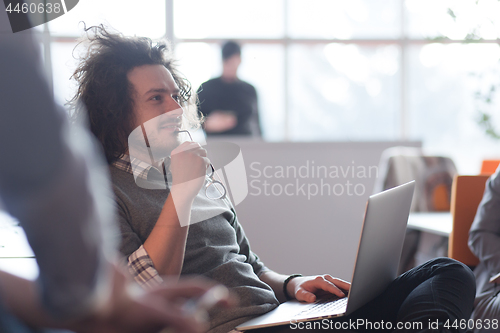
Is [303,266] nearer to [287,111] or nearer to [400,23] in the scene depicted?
[287,111]

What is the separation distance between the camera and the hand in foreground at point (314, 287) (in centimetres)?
106

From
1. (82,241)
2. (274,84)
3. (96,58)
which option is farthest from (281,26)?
(82,241)

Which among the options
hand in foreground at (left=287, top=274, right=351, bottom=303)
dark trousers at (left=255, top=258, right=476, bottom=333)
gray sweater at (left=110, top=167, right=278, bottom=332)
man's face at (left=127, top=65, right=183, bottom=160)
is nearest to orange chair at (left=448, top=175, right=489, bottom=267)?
dark trousers at (left=255, top=258, right=476, bottom=333)

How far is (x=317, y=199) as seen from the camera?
7.68 ft

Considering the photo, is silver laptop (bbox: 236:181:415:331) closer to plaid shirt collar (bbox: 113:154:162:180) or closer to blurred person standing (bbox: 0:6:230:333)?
plaid shirt collar (bbox: 113:154:162:180)

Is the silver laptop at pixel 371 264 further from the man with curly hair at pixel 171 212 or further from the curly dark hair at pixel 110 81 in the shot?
the curly dark hair at pixel 110 81

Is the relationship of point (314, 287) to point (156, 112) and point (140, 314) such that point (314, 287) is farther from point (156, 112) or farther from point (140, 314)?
point (140, 314)

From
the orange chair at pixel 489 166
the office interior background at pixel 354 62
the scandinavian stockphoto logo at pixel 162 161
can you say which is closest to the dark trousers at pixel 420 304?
the scandinavian stockphoto logo at pixel 162 161

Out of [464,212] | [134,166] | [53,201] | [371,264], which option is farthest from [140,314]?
[464,212]

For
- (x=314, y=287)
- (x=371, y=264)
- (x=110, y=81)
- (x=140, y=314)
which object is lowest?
(x=314, y=287)

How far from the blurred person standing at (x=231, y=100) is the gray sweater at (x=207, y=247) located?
1.95m

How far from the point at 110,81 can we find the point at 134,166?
0.85 ft

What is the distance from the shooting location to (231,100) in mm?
3178

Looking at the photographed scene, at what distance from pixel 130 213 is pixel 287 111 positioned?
3435 mm
